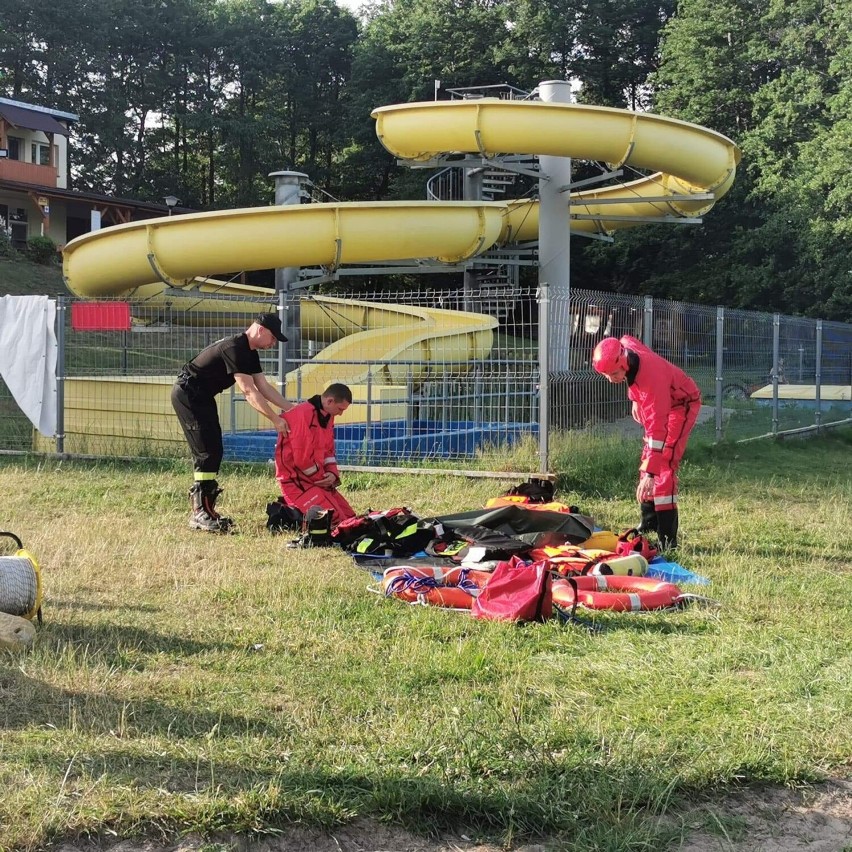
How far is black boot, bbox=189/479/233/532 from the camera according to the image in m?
8.88

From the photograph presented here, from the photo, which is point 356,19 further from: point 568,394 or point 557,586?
point 557,586

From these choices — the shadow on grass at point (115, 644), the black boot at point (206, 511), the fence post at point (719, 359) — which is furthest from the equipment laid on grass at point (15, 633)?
the fence post at point (719, 359)

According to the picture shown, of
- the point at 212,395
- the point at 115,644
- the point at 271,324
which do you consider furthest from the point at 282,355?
the point at 115,644

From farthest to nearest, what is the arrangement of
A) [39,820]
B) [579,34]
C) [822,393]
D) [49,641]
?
[579,34]
[822,393]
[49,641]
[39,820]

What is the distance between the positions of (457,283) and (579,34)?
1574 centimetres

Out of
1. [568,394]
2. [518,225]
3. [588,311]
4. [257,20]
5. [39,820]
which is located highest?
[257,20]

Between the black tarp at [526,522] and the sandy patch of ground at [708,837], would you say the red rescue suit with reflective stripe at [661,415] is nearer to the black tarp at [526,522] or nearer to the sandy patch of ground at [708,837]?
the black tarp at [526,522]

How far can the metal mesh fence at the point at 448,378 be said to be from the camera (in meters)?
11.4

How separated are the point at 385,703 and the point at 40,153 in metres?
46.2

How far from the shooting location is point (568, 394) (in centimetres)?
1112

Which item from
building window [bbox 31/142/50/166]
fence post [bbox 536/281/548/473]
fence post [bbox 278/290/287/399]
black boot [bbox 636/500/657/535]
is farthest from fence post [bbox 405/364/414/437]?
building window [bbox 31/142/50/166]

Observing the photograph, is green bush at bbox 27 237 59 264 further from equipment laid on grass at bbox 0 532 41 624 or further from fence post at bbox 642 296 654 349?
equipment laid on grass at bbox 0 532 41 624

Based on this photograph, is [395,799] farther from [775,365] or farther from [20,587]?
[775,365]

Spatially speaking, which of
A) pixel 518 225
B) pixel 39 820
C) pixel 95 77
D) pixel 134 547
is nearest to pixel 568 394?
pixel 134 547
